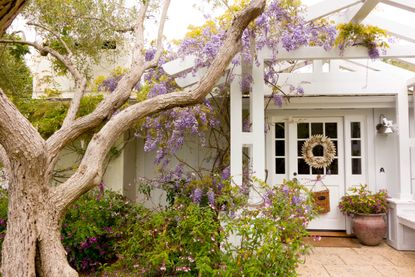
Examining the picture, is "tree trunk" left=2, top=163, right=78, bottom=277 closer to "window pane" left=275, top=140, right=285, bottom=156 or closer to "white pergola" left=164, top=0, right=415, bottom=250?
"white pergola" left=164, top=0, right=415, bottom=250

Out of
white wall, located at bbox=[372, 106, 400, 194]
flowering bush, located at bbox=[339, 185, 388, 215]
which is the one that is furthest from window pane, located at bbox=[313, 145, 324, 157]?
white wall, located at bbox=[372, 106, 400, 194]

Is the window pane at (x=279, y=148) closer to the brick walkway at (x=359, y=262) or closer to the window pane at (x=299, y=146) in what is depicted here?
the window pane at (x=299, y=146)

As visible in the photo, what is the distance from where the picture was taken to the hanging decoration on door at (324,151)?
20.5ft

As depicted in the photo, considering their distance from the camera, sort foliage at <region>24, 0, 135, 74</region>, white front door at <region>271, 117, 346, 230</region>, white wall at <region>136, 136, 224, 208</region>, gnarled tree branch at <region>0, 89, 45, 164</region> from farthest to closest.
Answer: white wall at <region>136, 136, 224, 208</region>, white front door at <region>271, 117, 346, 230</region>, foliage at <region>24, 0, 135, 74</region>, gnarled tree branch at <region>0, 89, 45, 164</region>

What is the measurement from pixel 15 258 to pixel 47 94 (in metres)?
5.30

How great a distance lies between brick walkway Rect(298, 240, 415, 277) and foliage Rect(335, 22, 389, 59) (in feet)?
9.04

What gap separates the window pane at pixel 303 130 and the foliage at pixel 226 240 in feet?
8.83

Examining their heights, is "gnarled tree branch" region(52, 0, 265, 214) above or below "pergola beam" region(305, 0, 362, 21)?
below

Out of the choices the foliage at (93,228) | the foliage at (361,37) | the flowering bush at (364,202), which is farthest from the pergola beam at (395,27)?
the foliage at (93,228)

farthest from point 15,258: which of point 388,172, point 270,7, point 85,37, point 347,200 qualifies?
point 388,172

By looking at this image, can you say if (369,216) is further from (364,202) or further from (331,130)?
(331,130)

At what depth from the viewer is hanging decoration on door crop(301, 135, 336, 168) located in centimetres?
625

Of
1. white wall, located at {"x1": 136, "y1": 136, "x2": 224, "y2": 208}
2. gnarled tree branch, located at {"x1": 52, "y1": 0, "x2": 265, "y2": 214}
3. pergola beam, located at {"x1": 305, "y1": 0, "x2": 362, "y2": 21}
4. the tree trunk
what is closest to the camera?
the tree trunk

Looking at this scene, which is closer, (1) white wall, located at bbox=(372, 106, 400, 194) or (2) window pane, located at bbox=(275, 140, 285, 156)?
(1) white wall, located at bbox=(372, 106, 400, 194)
